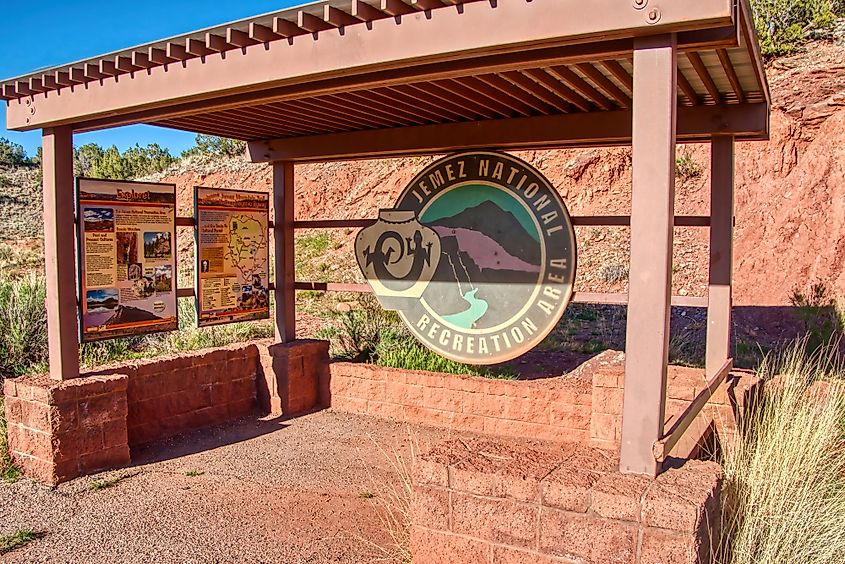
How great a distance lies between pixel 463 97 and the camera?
18.5 feet

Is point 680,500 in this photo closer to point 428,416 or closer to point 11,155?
point 428,416

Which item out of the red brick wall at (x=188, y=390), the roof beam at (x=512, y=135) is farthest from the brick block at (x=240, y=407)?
the roof beam at (x=512, y=135)

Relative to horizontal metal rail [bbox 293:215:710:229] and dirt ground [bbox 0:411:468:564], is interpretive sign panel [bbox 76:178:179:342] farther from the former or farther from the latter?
horizontal metal rail [bbox 293:215:710:229]

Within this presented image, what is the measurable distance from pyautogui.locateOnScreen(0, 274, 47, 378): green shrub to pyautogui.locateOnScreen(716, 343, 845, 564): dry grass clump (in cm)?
788

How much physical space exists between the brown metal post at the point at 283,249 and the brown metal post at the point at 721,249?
13.9ft

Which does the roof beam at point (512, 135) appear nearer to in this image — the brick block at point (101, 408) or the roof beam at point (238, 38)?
the roof beam at point (238, 38)

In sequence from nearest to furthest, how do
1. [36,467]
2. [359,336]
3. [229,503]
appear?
[229,503]
[36,467]
[359,336]

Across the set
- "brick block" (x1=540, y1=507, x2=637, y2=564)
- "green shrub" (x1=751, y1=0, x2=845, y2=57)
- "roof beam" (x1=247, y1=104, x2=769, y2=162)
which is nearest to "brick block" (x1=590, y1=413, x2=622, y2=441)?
"roof beam" (x1=247, y1=104, x2=769, y2=162)

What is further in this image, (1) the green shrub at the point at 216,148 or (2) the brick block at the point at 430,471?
(1) the green shrub at the point at 216,148

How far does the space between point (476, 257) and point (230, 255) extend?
254cm

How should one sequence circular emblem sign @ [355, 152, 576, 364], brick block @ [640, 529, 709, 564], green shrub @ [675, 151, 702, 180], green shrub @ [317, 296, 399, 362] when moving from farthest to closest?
green shrub @ [675, 151, 702, 180]
green shrub @ [317, 296, 399, 362]
circular emblem sign @ [355, 152, 576, 364]
brick block @ [640, 529, 709, 564]

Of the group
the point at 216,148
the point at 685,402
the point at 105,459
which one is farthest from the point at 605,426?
the point at 216,148

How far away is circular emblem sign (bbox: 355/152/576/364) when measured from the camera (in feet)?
21.2

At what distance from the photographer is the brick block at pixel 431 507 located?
359cm
